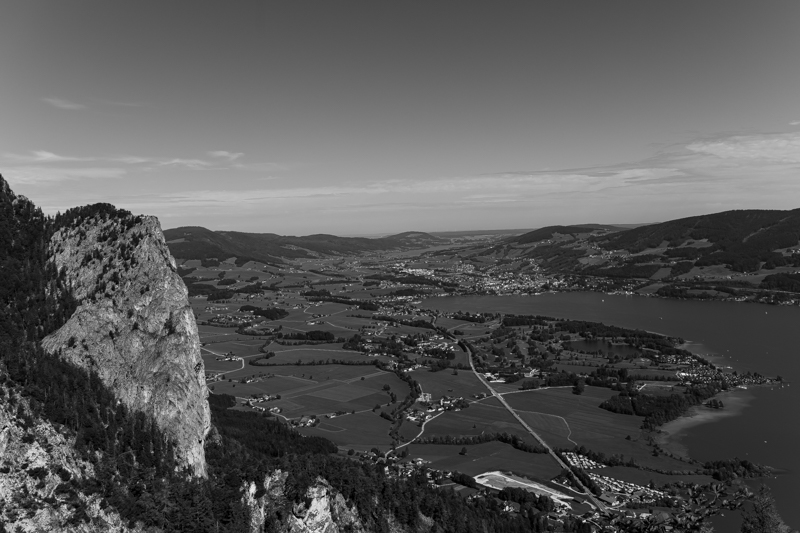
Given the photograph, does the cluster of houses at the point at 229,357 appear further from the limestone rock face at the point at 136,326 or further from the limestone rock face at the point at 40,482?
the limestone rock face at the point at 40,482

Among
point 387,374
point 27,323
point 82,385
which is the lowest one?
point 387,374

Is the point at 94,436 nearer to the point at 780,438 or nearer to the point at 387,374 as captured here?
the point at 387,374

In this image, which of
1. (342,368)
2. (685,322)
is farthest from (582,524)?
(685,322)

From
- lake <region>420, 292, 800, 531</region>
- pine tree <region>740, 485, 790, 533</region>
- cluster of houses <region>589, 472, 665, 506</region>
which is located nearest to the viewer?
pine tree <region>740, 485, 790, 533</region>

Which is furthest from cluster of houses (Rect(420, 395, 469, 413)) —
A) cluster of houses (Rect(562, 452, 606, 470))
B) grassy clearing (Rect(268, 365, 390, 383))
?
cluster of houses (Rect(562, 452, 606, 470))

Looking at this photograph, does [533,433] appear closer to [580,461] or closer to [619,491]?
[580,461]

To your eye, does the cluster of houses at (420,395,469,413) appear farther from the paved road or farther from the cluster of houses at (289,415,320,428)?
the cluster of houses at (289,415,320,428)
